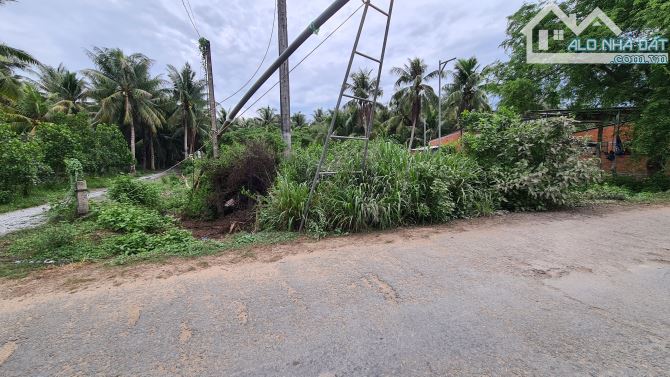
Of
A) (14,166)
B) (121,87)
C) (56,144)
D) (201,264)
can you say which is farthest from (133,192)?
(121,87)

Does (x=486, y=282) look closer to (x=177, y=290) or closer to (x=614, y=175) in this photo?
(x=177, y=290)

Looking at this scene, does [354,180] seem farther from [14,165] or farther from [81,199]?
[14,165]

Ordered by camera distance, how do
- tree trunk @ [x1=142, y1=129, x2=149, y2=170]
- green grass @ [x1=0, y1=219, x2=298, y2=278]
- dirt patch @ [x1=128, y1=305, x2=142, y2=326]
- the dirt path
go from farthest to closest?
tree trunk @ [x1=142, y1=129, x2=149, y2=170] → the dirt path → green grass @ [x1=0, y1=219, x2=298, y2=278] → dirt patch @ [x1=128, y1=305, x2=142, y2=326]

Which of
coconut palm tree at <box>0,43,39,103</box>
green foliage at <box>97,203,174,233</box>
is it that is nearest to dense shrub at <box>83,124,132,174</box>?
coconut palm tree at <box>0,43,39,103</box>

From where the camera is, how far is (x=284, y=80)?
279 inches

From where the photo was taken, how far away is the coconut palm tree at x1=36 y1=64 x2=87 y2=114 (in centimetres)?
2567

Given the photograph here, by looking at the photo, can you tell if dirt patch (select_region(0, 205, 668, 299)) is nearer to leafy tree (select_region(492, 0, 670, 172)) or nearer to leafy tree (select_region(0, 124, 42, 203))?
leafy tree (select_region(492, 0, 670, 172))

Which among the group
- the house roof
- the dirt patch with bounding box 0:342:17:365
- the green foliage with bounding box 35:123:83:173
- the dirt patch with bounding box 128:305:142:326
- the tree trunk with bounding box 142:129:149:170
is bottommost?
the dirt patch with bounding box 0:342:17:365

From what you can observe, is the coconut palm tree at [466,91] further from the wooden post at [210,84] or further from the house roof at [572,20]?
the wooden post at [210,84]

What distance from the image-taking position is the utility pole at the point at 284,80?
699 cm

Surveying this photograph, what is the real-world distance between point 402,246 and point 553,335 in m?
2.14

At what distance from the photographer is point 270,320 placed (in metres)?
2.34

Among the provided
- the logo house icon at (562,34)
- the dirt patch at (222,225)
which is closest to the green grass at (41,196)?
the dirt patch at (222,225)

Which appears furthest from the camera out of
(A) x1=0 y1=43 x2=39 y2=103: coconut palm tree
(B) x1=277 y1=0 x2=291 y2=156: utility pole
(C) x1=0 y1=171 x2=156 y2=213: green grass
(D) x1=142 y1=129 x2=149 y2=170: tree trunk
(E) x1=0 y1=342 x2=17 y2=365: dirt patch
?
(D) x1=142 y1=129 x2=149 y2=170: tree trunk
